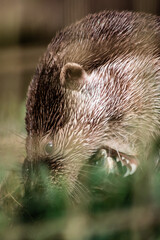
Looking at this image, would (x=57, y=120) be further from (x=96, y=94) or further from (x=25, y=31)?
(x=25, y=31)

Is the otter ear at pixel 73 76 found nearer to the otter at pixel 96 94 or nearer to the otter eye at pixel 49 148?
the otter at pixel 96 94

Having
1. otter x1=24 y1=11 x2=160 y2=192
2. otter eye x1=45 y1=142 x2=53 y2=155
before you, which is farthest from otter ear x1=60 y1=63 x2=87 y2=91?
otter eye x1=45 y1=142 x2=53 y2=155

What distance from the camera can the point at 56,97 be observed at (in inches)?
50.2

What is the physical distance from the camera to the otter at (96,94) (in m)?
1.28

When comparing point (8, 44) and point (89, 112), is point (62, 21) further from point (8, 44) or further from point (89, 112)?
point (89, 112)

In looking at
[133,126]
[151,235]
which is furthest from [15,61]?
[151,235]

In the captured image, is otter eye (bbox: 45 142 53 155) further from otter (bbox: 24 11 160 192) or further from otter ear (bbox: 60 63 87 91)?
otter ear (bbox: 60 63 87 91)

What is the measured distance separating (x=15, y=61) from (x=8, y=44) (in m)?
0.06

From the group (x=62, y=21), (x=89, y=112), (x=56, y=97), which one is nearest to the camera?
(x=62, y=21)

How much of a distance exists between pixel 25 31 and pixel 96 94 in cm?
31

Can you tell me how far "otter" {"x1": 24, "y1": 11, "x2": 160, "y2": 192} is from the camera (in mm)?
1284

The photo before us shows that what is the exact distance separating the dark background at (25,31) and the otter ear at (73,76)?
93 millimetres

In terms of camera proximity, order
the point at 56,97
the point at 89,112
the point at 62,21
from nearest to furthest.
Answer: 1. the point at 62,21
2. the point at 56,97
3. the point at 89,112

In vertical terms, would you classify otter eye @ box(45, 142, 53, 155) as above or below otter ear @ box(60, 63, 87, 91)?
below
